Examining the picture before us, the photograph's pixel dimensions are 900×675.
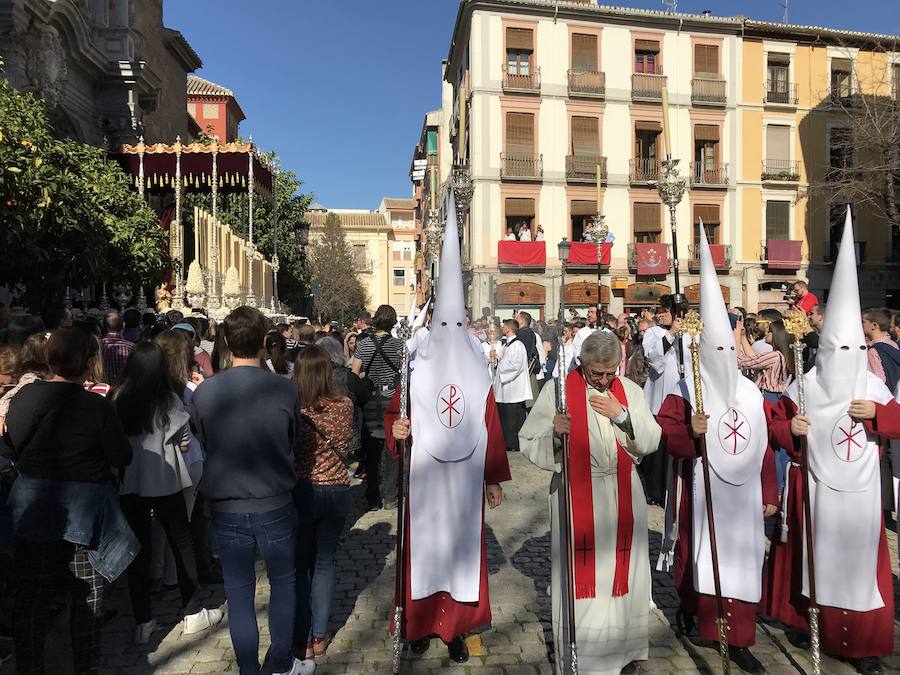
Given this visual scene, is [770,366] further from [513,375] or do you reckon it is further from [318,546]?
[318,546]

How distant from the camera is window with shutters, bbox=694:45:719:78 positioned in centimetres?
2942

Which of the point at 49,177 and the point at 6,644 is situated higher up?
the point at 49,177

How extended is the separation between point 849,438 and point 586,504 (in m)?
1.48

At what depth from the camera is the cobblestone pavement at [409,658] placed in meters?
3.82

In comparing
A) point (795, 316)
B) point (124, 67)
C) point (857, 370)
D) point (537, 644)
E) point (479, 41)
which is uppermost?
point (479, 41)

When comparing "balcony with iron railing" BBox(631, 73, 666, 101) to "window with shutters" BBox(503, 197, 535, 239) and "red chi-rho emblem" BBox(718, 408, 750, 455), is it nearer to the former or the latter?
A: "window with shutters" BBox(503, 197, 535, 239)

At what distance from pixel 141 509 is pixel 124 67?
18.0 meters

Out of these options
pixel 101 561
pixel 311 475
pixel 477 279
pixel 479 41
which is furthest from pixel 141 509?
pixel 479 41

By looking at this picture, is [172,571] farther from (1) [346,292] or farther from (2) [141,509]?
(1) [346,292]

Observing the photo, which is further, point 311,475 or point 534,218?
point 534,218

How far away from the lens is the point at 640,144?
29.2m

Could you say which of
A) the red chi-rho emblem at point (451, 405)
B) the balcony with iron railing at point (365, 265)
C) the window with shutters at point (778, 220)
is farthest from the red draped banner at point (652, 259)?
the balcony with iron railing at point (365, 265)

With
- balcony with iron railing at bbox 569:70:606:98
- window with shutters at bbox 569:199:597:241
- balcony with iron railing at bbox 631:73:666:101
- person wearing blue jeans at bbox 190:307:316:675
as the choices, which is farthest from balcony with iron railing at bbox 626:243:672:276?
person wearing blue jeans at bbox 190:307:316:675

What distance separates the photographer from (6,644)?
402cm
